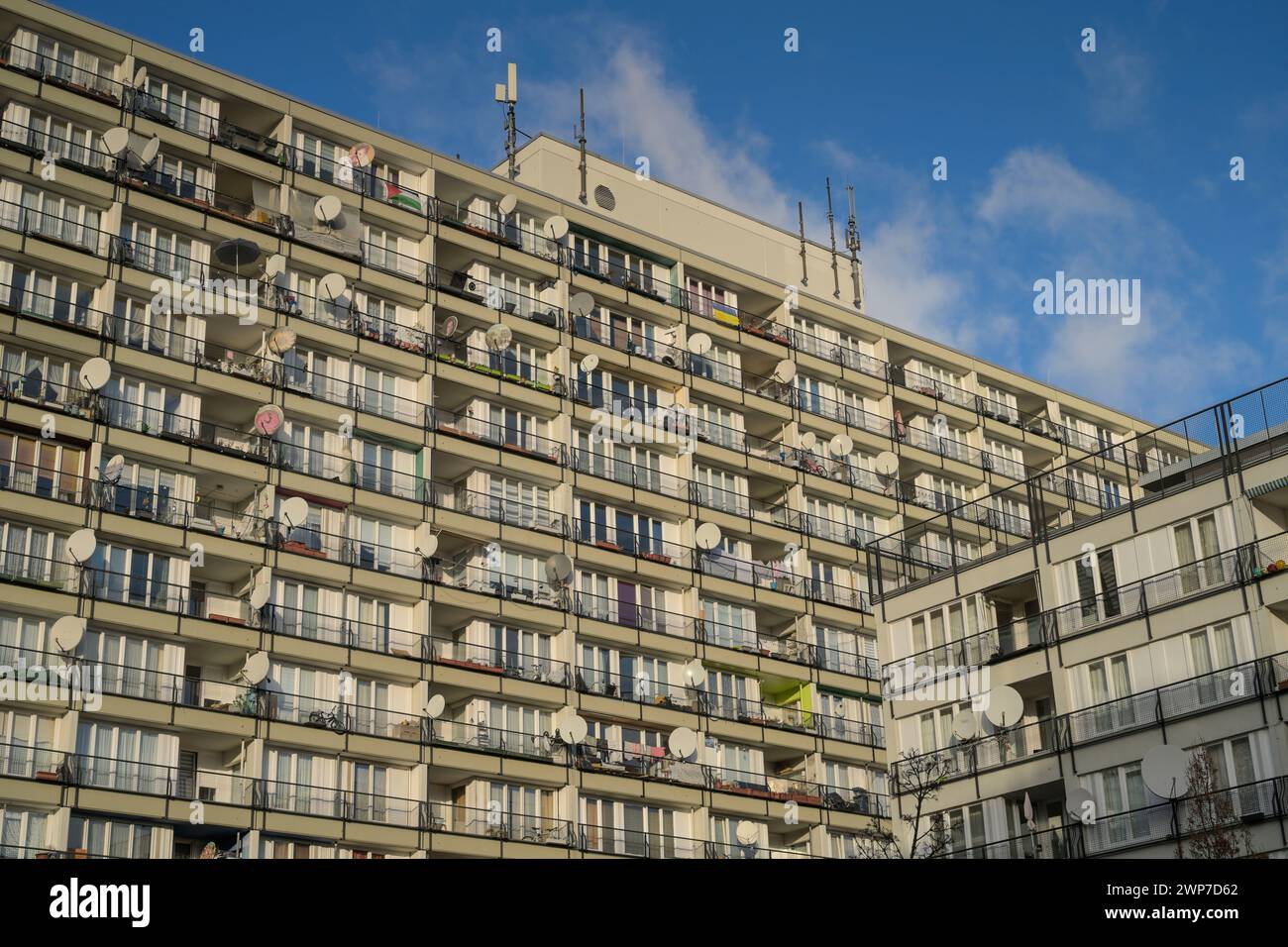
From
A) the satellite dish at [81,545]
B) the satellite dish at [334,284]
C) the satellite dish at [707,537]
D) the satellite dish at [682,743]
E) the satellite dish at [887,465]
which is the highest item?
the satellite dish at [334,284]

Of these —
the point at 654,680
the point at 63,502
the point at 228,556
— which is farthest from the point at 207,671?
Result: the point at 654,680

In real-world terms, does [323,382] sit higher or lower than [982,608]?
higher

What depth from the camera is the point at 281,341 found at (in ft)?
212

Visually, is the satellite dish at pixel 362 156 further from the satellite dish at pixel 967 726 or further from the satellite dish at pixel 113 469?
the satellite dish at pixel 967 726

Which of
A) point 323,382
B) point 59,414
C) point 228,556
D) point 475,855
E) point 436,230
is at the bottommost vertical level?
point 475,855

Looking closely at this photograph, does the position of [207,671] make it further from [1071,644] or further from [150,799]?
[1071,644]

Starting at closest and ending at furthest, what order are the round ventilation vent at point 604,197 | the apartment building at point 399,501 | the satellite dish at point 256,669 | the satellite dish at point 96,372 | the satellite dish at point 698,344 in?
the apartment building at point 399,501 → the satellite dish at point 256,669 → the satellite dish at point 96,372 → the satellite dish at point 698,344 → the round ventilation vent at point 604,197

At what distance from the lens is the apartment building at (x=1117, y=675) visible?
49.9 m

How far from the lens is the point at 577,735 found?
213ft

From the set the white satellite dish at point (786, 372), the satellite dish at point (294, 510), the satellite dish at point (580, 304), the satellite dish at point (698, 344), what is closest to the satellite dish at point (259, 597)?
the satellite dish at point (294, 510)

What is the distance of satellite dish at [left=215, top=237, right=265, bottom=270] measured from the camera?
6494 centimetres

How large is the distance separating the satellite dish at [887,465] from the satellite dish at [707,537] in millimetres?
12739

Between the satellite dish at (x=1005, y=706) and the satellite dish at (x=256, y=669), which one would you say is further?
the satellite dish at (x=256, y=669)

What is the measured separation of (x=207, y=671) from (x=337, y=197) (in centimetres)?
2112
